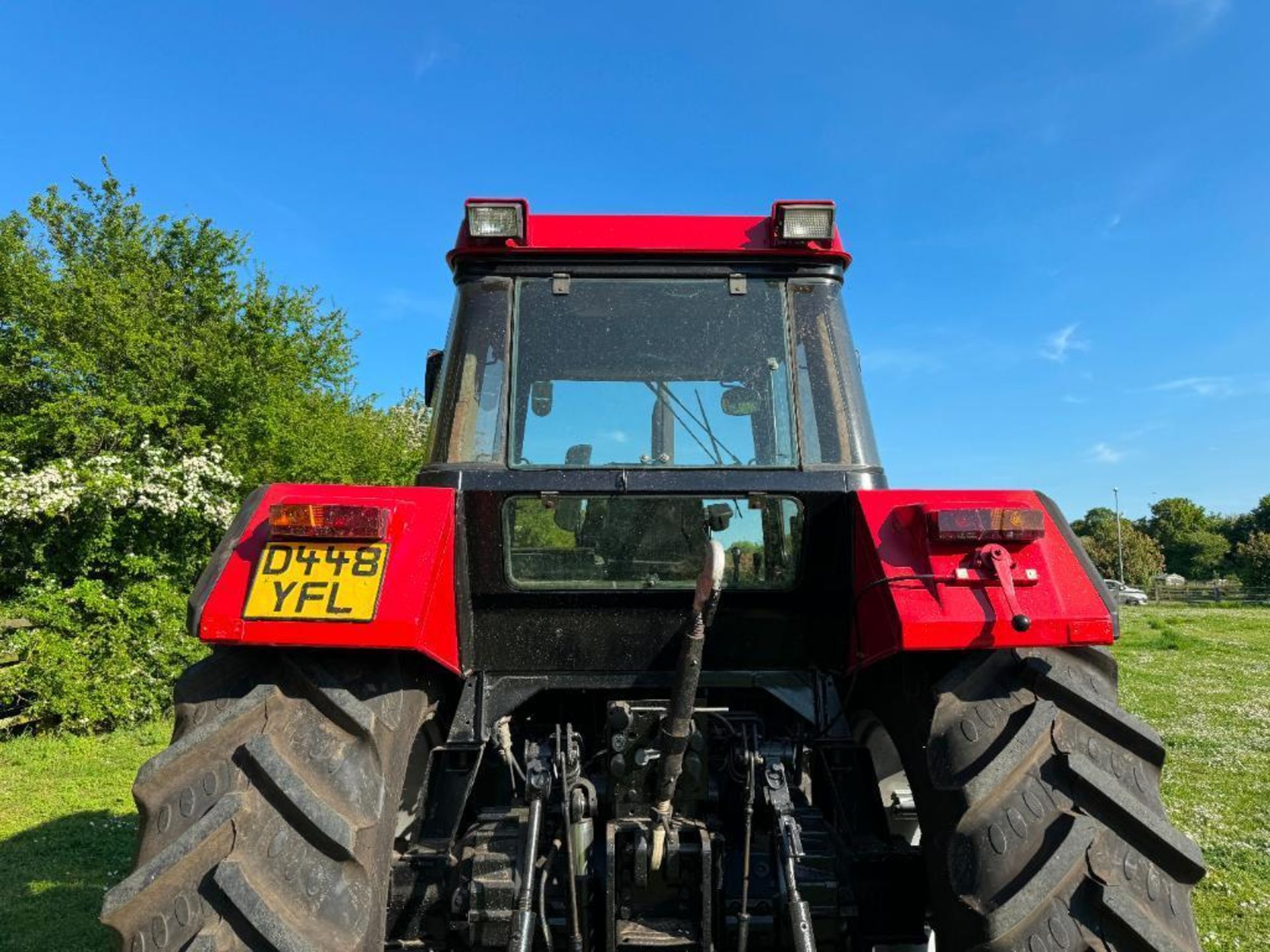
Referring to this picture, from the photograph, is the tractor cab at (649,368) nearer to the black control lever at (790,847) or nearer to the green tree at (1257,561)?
the black control lever at (790,847)

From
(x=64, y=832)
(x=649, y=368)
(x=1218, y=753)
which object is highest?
(x=649, y=368)

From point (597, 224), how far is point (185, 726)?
2.06 meters

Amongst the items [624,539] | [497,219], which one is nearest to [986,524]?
[624,539]

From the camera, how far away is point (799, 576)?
2979 mm

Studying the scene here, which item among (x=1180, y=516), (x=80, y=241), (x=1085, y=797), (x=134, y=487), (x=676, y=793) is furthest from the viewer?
(x=1180, y=516)

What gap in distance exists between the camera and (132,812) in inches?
268

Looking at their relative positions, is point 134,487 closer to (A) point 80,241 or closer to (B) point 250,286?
(B) point 250,286

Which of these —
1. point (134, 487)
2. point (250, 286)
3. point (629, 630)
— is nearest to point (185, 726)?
point (629, 630)

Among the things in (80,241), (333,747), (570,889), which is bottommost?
(570,889)

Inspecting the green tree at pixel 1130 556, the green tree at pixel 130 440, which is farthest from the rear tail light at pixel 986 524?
the green tree at pixel 1130 556

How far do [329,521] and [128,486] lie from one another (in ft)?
32.3

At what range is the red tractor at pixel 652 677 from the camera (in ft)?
7.07

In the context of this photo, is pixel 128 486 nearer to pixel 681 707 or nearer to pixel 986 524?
pixel 681 707

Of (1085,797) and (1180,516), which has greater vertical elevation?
(1180,516)
